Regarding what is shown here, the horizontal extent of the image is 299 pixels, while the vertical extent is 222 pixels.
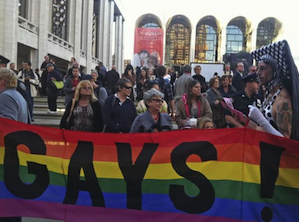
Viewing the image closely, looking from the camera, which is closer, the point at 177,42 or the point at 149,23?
the point at 149,23

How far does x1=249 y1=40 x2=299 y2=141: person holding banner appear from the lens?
2.81 m

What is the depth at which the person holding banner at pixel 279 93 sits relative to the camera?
9.22ft

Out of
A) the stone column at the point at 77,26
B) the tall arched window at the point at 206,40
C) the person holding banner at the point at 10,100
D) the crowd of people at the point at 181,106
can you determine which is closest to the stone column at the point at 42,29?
the stone column at the point at 77,26

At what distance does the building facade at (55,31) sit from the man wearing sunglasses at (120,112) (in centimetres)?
1384

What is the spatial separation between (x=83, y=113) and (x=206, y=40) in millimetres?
59541

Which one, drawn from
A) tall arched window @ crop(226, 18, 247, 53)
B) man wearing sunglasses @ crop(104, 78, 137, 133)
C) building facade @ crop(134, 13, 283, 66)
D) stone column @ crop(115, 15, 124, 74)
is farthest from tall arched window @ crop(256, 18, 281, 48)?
man wearing sunglasses @ crop(104, 78, 137, 133)

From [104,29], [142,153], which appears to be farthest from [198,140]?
[104,29]

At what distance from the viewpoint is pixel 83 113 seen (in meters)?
5.15

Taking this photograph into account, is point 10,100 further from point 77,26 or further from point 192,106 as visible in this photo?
point 77,26

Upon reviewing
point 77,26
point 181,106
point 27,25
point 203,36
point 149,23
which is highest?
point 149,23

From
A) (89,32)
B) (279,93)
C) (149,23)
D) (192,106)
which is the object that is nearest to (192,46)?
(149,23)

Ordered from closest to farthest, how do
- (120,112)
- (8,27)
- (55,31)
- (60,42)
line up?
(120,112) < (8,27) < (60,42) < (55,31)

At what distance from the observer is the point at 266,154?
3.04 m

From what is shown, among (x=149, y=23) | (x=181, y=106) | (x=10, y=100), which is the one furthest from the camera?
(x=149, y=23)
